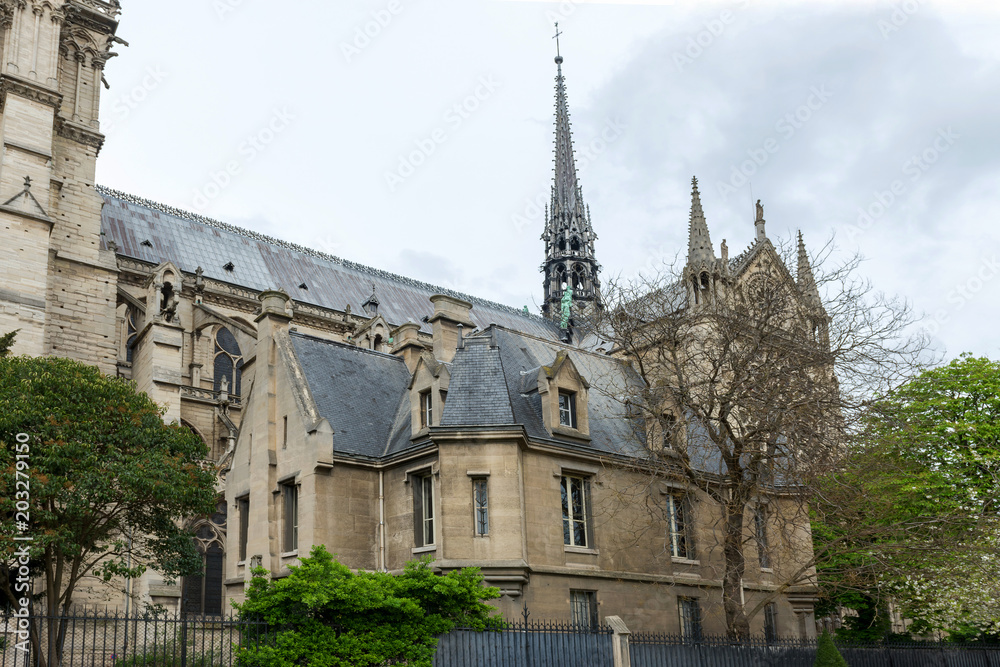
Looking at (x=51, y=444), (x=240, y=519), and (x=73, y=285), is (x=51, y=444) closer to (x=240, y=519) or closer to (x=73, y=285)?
(x=240, y=519)

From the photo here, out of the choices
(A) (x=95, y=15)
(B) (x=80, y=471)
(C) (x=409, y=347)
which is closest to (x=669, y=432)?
(C) (x=409, y=347)

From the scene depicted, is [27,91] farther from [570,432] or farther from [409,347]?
[570,432]

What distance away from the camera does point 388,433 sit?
23375mm

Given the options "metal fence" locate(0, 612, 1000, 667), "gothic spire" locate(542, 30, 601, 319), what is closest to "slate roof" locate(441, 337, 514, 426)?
"metal fence" locate(0, 612, 1000, 667)

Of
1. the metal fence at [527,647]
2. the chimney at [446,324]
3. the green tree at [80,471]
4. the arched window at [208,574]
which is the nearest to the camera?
the metal fence at [527,647]

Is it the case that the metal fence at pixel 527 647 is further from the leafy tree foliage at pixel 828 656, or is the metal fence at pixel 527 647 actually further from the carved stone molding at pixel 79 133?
the carved stone molding at pixel 79 133

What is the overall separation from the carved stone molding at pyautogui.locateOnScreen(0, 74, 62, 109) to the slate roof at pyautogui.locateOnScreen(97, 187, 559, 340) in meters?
8.47

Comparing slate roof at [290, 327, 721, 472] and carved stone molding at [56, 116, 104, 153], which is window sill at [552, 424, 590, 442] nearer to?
slate roof at [290, 327, 721, 472]

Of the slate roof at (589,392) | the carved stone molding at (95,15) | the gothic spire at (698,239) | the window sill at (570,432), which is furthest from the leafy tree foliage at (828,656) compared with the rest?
the carved stone molding at (95,15)

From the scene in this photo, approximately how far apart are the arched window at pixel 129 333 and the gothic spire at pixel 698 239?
25460 mm

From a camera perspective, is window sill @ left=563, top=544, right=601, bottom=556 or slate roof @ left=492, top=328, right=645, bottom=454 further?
slate roof @ left=492, top=328, right=645, bottom=454

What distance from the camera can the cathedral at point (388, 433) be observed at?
806 inches

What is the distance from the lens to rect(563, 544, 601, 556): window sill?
68.9 ft

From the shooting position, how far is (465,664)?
15.8 metres
